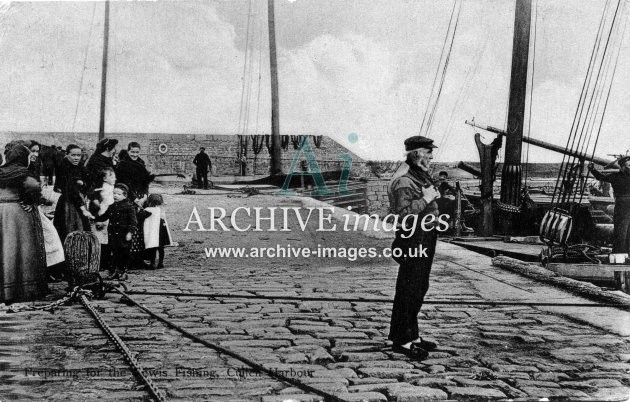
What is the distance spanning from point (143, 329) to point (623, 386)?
323 cm

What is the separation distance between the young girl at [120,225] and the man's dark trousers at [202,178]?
0.64 meters

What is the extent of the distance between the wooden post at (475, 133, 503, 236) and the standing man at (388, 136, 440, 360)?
4.31 ft

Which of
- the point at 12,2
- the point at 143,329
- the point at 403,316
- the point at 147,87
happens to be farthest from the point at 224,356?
the point at 12,2

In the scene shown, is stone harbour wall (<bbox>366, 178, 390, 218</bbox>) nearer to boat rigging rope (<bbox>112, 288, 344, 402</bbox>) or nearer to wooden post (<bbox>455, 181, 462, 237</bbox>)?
wooden post (<bbox>455, 181, 462, 237</bbox>)

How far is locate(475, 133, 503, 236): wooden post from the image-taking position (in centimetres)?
561

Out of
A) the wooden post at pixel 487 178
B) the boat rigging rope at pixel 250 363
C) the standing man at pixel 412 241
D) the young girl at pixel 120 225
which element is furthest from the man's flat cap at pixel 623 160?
the young girl at pixel 120 225

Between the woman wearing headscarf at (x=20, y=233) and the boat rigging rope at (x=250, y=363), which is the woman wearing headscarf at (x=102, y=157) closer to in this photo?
the woman wearing headscarf at (x=20, y=233)

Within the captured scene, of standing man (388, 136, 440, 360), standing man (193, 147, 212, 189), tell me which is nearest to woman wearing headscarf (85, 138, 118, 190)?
standing man (193, 147, 212, 189)

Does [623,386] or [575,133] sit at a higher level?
[575,133]

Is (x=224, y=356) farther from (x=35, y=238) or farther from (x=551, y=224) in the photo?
(x=551, y=224)

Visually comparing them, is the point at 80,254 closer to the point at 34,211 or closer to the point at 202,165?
the point at 34,211

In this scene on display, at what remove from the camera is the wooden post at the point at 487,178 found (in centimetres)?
561

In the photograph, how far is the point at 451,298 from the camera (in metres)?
5.20

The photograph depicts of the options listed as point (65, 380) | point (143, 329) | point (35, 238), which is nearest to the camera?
point (65, 380)
